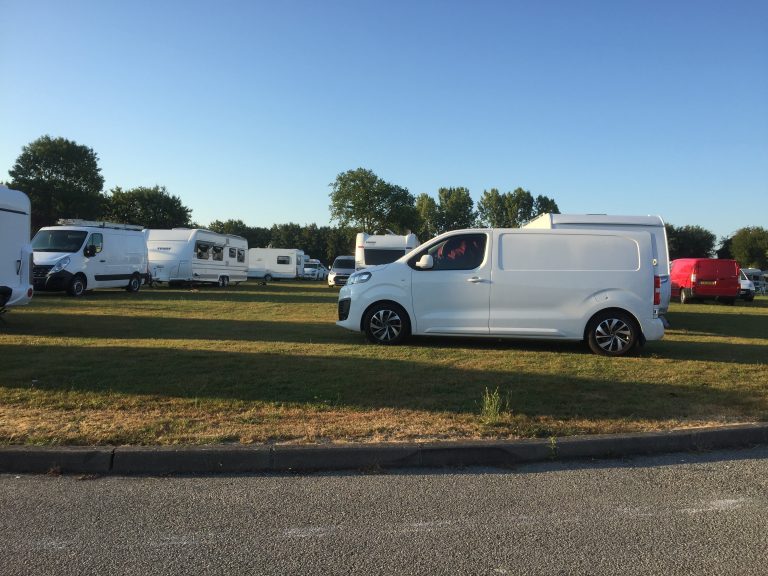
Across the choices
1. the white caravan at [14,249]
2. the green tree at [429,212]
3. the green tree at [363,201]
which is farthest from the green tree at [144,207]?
the white caravan at [14,249]

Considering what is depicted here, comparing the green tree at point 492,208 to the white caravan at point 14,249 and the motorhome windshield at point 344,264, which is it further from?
the white caravan at point 14,249

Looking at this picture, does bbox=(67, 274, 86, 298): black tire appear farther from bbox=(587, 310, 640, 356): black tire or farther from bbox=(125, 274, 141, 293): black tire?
bbox=(587, 310, 640, 356): black tire

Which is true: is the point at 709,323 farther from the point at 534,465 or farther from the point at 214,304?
the point at 214,304

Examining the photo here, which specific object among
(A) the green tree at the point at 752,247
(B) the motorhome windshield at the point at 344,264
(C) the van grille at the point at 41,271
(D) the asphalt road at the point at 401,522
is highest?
(A) the green tree at the point at 752,247

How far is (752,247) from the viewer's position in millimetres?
82250

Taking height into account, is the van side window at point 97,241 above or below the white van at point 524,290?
above

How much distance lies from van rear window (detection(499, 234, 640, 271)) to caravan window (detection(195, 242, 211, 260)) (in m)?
20.3

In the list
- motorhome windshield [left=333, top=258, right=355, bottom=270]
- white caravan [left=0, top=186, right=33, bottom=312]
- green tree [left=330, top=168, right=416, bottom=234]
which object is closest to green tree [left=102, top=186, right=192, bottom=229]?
green tree [left=330, top=168, right=416, bottom=234]

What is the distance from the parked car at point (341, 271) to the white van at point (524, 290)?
23401 mm

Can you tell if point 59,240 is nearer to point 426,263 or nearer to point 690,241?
point 426,263

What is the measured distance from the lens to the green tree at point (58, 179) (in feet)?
200

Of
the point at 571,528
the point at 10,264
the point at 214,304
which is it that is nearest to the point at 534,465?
the point at 571,528

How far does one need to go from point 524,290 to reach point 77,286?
15.8 meters

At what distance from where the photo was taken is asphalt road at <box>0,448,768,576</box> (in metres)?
3.26
